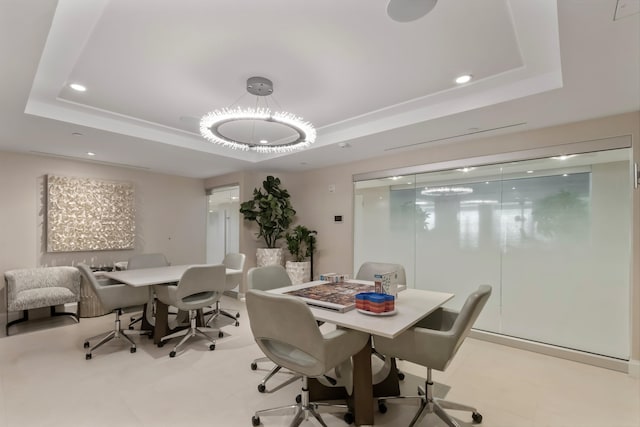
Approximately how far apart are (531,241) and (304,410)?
10.6 feet

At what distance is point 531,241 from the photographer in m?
3.59

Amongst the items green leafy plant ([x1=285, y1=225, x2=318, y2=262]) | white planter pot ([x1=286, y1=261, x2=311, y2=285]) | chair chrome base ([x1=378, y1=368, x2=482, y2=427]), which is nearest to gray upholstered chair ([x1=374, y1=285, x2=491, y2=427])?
chair chrome base ([x1=378, y1=368, x2=482, y2=427])

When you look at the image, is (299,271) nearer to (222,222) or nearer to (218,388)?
(222,222)

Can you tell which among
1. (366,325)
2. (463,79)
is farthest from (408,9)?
(366,325)

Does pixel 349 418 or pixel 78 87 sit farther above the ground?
pixel 78 87

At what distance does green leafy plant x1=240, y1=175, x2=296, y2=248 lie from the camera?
533 cm

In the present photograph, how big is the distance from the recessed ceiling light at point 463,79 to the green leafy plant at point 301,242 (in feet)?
11.3

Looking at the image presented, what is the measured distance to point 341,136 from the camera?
3865mm

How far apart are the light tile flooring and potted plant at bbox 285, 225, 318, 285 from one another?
1872mm

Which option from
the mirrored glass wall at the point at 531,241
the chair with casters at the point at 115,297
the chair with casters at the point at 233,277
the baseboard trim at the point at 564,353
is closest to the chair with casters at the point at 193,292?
the chair with casters at the point at 115,297

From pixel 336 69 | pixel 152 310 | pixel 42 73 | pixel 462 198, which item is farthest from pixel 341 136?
pixel 152 310

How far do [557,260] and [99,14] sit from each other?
15.4 feet

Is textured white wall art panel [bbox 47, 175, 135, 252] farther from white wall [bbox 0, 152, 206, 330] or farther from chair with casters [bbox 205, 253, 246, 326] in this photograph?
chair with casters [bbox 205, 253, 246, 326]

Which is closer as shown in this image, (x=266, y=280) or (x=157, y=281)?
(x=266, y=280)
